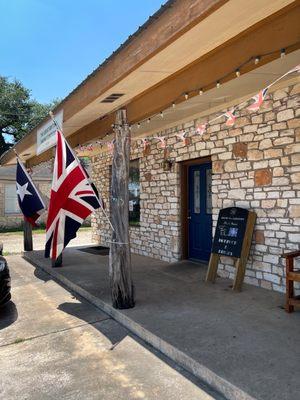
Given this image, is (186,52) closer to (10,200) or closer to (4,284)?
(4,284)

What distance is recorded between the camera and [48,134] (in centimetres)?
602

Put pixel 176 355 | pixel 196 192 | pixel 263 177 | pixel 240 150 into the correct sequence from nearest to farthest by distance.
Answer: pixel 176 355 → pixel 263 177 → pixel 240 150 → pixel 196 192

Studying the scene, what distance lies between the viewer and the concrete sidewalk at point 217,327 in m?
2.85

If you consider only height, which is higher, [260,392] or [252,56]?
[252,56]

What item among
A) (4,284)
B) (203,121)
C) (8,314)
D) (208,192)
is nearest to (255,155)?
(203,121)

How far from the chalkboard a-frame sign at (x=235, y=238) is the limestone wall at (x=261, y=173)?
0.18 metres

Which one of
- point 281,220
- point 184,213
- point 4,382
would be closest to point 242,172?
point 281,220

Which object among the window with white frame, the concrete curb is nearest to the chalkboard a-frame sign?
the concrete curb

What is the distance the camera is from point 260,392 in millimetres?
2615

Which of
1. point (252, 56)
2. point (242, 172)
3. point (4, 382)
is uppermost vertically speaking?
point (252, 56)

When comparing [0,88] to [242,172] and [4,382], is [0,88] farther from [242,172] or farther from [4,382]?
[4,382]

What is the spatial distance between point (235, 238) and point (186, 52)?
3.06m

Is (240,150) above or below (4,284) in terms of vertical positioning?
above

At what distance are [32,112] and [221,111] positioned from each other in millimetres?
25173
